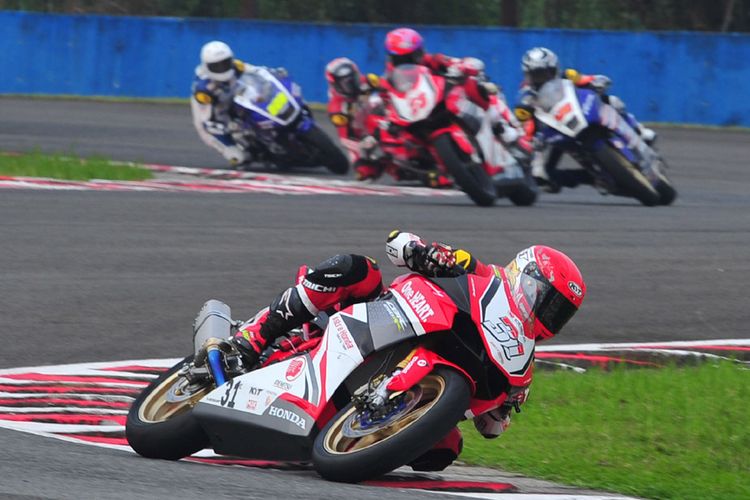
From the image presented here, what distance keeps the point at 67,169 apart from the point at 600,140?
609 centimetres

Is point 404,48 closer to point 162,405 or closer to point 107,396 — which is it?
point 107,396

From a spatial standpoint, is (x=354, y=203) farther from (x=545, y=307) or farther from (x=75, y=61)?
(x=75, y=61)

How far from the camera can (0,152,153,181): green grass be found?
16578mm

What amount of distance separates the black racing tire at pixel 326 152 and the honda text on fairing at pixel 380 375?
13.2 meters

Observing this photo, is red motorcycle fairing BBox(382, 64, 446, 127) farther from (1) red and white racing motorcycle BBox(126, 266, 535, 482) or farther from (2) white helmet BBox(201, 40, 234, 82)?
(1) red and white racing motorcycle BBox(126, 266, 535, 482)

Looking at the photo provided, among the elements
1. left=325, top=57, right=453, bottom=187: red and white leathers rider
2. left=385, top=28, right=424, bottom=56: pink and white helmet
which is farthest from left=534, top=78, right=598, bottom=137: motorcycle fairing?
left=385, top=28, right=424, bottom=56: pink and white helmet

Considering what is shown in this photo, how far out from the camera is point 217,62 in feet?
61.6

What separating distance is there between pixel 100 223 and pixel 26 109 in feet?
50.0

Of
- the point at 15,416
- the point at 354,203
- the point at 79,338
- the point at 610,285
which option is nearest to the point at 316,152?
the point at 354,203

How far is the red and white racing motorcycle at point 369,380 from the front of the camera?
5465mm

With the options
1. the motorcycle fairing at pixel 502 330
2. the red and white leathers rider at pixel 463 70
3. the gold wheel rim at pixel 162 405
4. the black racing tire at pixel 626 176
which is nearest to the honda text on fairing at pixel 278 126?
the red and white leathers rider at pixel 463 70

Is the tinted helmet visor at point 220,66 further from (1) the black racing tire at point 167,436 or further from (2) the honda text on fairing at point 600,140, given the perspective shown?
(1) the black racing tire at point 167,436

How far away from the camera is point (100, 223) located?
12.6 meters

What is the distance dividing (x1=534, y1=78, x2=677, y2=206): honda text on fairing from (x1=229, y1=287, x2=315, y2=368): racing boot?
1079cm
